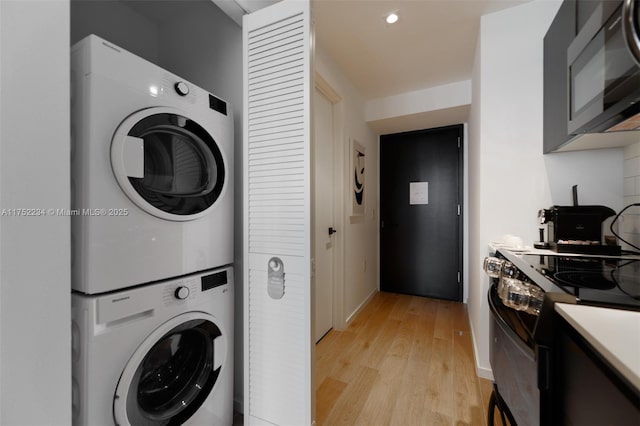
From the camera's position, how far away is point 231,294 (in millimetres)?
1321

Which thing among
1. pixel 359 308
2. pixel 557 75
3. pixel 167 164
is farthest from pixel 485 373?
pixel 167 164

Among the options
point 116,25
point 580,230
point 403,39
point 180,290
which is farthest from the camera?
point 403,39

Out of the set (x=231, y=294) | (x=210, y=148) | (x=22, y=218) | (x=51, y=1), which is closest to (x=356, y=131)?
(x=210, y=148)

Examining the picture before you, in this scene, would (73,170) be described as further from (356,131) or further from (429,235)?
(429,235)

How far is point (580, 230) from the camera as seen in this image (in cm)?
135

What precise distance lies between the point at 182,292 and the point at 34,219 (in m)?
0.52

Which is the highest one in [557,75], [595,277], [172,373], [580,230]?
[557,75]

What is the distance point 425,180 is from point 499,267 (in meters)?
2.33

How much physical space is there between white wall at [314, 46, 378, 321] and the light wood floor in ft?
1.21

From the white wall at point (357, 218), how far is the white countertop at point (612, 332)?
194cm

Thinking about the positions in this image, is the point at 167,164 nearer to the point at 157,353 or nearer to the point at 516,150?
the point at 157,353

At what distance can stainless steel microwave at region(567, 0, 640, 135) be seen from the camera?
0.80 meters

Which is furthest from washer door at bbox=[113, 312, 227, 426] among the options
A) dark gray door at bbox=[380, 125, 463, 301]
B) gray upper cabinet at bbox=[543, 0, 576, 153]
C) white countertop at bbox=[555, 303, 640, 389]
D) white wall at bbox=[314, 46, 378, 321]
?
dark gray door at bbox=[380, 125, 463, 301]

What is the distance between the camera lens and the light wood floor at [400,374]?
1431 millimetres
